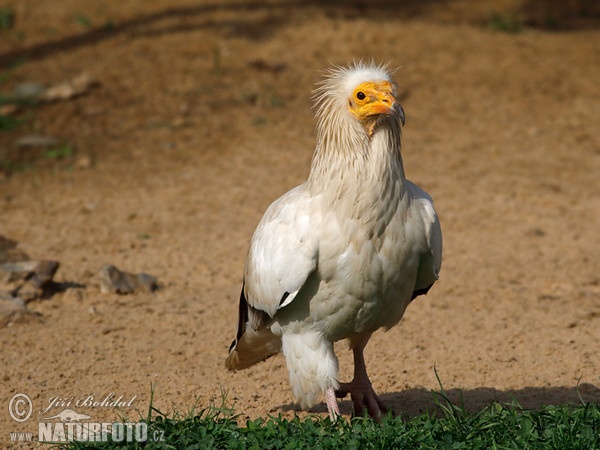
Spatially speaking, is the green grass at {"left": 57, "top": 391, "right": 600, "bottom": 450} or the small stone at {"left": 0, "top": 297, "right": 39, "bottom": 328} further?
the small stone at {"left": 0, "top": 297, "right": 39, "bottom": 328}

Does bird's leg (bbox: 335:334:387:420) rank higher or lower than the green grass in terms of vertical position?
higher

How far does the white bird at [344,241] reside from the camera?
4.32 m

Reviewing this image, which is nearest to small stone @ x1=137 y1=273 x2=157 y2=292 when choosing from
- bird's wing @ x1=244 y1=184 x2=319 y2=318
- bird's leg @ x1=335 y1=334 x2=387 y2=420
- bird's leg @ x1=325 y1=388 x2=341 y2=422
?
bird's wing @ x1=244 y1=184 x2=319 y2=318

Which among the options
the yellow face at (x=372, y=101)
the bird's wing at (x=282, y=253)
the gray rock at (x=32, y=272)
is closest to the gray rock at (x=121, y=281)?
the gray rock at (x=32, y=272)

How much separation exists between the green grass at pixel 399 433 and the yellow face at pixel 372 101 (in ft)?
4.98

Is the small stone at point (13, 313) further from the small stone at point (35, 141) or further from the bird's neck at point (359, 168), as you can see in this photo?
the small stone at point (35, 141)

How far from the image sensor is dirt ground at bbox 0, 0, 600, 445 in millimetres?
5621

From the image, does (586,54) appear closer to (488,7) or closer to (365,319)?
(488,7)

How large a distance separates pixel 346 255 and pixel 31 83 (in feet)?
26.8

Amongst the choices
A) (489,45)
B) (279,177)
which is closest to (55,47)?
(279,177)

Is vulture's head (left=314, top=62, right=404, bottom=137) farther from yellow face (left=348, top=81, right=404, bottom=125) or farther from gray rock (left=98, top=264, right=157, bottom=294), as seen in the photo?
gray rock (left=98, top=264, right=157, bottom=294)

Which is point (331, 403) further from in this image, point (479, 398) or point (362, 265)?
point (479, 398)

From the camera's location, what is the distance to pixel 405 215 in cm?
440

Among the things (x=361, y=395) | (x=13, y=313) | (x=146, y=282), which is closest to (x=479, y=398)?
(x=361, y=395)
